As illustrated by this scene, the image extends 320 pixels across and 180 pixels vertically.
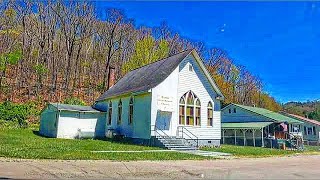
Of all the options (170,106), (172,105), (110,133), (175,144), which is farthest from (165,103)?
(110,133)

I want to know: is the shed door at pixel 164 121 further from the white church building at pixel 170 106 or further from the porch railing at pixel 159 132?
the porch railing at pixel 159 132

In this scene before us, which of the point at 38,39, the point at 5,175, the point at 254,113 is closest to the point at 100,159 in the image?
the point at 5,175

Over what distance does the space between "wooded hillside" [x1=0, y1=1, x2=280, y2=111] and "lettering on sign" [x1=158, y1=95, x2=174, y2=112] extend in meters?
24.1

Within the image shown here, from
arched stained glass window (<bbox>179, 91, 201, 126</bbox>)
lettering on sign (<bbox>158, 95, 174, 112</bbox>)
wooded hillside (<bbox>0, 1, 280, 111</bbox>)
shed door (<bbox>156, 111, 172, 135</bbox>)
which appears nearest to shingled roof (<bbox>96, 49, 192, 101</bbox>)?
lettering on sign (<bbox>158, 95, 174, 112</bbox>)

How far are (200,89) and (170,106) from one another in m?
3.69

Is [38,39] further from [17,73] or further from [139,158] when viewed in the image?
[139,158]

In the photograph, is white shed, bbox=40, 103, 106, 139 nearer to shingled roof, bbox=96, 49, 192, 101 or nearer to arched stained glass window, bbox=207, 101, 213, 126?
shingled roof, bbox=96, 49, 192, 101

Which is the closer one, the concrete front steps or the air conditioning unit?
the concrete front steps

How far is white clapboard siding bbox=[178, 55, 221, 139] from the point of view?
27000 mm

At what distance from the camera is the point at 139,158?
14.8 metres

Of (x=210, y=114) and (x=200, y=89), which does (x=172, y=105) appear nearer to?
(x=200, y=89)

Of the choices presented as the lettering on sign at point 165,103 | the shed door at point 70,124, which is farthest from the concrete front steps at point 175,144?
the shed door at point 70,124

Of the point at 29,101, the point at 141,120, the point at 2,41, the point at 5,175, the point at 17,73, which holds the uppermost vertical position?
the point at 2,41

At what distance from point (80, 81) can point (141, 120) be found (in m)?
36.3
